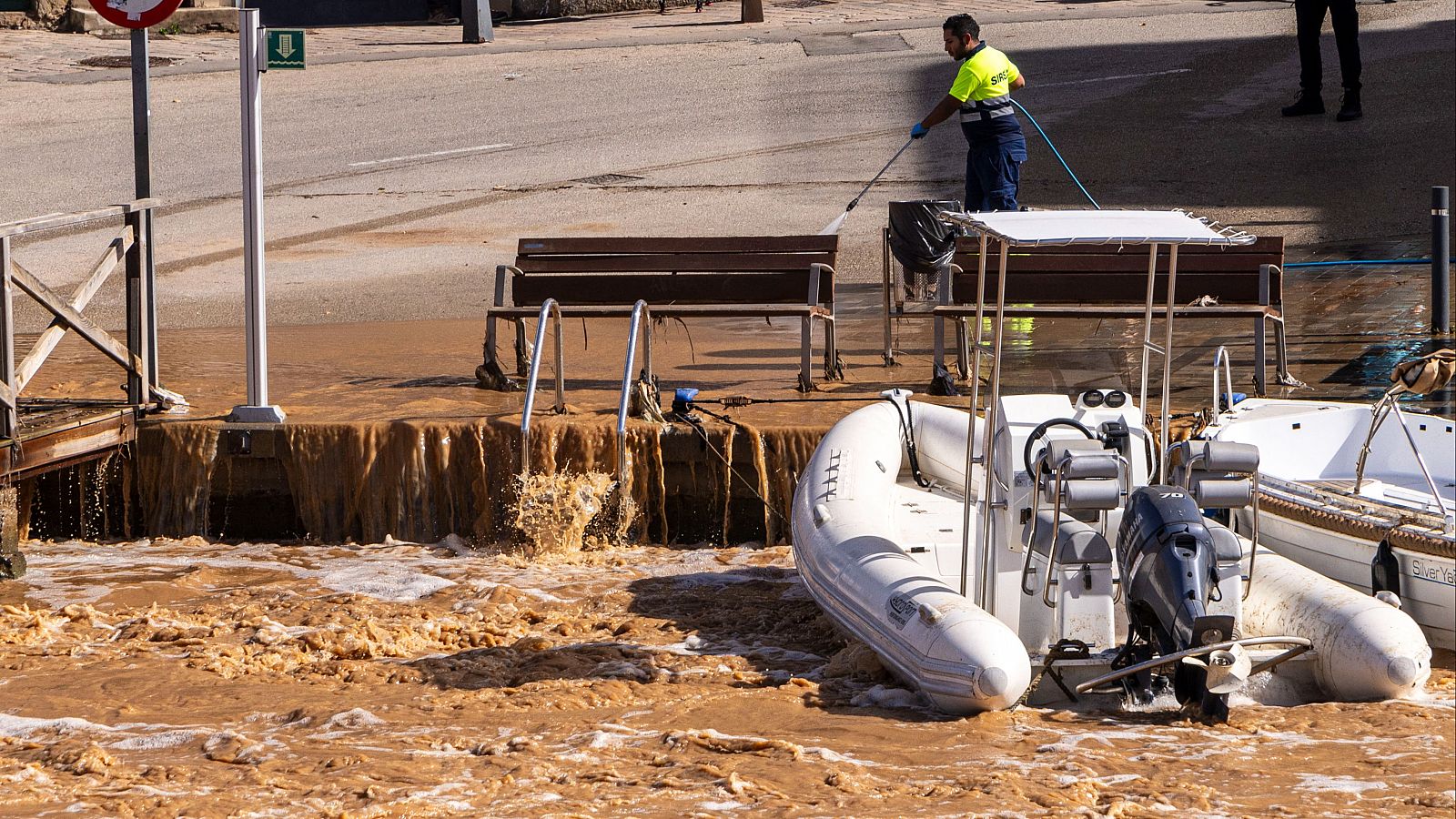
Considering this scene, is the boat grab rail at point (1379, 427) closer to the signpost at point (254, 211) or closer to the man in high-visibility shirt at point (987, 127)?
the man in high-visibility shirt at point (987, 127)

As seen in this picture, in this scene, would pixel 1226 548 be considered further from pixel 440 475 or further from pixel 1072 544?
pixel 440 475

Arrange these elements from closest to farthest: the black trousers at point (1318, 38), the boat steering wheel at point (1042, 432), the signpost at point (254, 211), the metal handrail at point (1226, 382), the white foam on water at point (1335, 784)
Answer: the white foam on water at point (1335, 784) < the boat steering wheel at point (1042, 432) < the metal handrail at point (1226, 382) < the signpost at point (254, 211) < the black trousers at point (1318, 38)

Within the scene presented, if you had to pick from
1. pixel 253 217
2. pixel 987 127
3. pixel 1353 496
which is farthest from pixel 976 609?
pixel 987 127

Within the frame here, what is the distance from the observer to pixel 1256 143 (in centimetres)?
1795

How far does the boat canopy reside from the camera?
21.7ft

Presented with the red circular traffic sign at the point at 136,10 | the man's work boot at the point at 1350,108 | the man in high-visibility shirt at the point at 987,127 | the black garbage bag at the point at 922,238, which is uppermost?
the man's work boot at the point at 1350,108

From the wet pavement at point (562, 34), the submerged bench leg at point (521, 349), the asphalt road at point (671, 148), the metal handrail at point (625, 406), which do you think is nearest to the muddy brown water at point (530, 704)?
the metal handrail at point (625, 406)

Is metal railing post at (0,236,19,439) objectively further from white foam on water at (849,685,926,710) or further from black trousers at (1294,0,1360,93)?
black trousers at (1294,0,1360,93)

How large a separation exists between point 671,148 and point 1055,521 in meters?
12.4

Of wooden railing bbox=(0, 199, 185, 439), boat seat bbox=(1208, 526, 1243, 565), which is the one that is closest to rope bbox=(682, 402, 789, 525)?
wooden railing bbox=(0, 199, 185, 439)

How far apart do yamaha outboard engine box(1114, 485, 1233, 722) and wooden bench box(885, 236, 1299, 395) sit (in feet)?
10.6

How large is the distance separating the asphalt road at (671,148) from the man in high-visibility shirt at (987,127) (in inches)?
98.5

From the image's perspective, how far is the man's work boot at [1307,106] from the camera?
19.0m

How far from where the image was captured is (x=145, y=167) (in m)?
9.20
